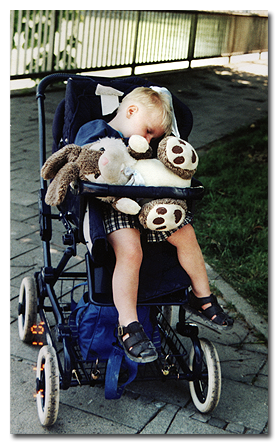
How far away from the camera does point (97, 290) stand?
2.24m

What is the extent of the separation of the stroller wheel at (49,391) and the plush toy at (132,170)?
713 mm

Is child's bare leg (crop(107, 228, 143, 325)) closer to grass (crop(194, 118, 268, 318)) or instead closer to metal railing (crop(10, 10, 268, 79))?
grass (crop(194, 118, 268, 318))

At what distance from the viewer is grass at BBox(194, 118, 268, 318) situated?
3711 millimetres

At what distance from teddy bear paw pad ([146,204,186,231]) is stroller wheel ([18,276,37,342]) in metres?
1.03

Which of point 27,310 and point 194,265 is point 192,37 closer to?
point 27,310

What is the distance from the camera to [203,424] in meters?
2.35

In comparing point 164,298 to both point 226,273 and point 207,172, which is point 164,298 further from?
point 207,172

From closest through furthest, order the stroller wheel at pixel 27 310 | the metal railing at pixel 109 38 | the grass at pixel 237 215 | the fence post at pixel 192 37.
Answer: the stroller wheel at pixel 27 310 < the grass at pixel 237 215 < the metal railing at pixel 109 38 < the fence post at pixel 192 37

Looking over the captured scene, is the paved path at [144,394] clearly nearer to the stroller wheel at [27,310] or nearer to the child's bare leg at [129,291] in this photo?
the stroller wheel at [27,310]

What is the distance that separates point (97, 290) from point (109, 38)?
8.81m

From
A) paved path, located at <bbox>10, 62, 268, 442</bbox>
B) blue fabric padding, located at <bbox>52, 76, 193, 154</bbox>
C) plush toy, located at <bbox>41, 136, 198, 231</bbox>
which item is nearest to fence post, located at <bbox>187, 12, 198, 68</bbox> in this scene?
paved path, located at <bbox>10, 62, 268, 442</bbox>

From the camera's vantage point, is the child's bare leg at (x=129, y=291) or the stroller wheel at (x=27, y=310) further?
the stroller wheel at (x=27, y=310)

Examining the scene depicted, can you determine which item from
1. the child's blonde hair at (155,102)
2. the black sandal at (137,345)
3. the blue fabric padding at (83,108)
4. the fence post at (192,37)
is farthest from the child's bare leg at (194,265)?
the fence post at (192,37)

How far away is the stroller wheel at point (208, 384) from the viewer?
2.30 m
